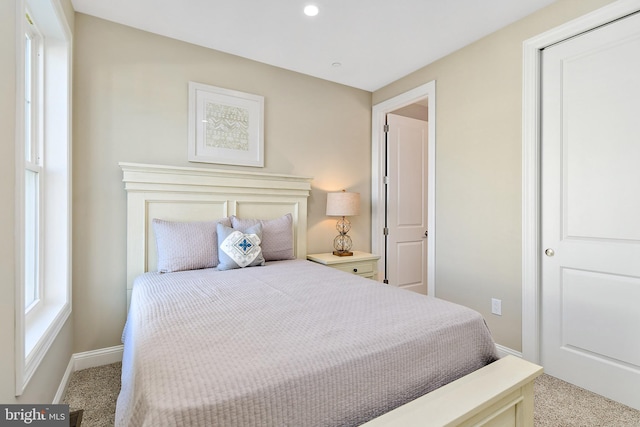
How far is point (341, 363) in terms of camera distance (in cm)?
98

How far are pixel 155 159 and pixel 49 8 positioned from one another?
1.08 m

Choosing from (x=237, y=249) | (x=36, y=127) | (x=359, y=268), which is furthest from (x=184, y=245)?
(x=359, y=268)

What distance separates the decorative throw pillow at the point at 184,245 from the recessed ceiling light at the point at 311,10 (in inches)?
68.2

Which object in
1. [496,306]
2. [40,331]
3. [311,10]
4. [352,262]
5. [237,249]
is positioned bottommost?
[496,306]

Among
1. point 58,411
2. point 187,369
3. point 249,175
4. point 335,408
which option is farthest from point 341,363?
point 249,175

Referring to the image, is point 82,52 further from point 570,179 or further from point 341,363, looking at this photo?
point 570,179

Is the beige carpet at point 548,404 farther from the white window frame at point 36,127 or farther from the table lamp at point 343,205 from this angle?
the table lamp at point 343,205

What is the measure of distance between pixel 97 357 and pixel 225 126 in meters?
2.06

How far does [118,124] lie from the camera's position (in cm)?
239

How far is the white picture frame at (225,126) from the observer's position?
8.82ft

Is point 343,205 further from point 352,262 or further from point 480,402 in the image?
point 480,402

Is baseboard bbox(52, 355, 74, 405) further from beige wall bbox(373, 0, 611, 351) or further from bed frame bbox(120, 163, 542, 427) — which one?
beige wall bbox(373, 0, 611, 351)

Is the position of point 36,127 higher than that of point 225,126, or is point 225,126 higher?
point 225,126

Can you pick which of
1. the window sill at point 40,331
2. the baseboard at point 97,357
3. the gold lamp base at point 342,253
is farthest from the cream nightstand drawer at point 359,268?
the window sill at point 40,331
